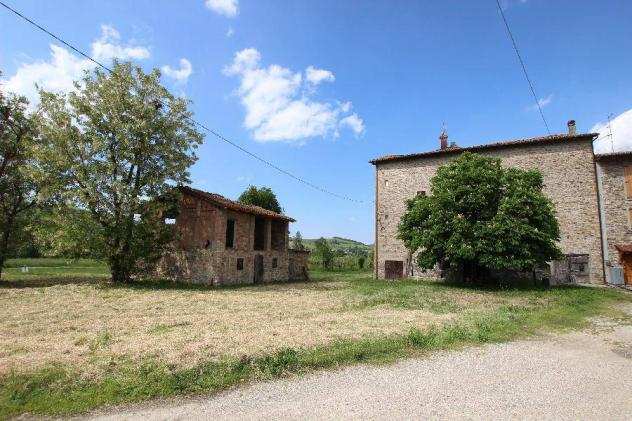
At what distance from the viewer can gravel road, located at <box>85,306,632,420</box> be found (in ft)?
14.8

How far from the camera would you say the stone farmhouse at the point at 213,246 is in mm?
21938

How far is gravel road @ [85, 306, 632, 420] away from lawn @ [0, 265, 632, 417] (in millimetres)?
534

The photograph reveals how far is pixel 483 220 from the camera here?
20047 millimetres

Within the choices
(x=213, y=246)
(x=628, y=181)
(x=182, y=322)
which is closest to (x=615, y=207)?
(x=628, y=181)

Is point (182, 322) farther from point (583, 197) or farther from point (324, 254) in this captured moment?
point (324, 254)

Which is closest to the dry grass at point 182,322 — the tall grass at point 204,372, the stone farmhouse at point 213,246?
the tall grass at point 204,372

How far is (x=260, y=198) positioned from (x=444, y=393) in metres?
39.0

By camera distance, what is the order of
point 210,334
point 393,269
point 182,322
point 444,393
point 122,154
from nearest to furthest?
point 444,393, point 210,334, point 182,322, point 122,154, point 393,269

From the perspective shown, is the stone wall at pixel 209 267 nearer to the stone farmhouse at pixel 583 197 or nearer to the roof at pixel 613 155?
the stone farmhouse at pixel 583 197

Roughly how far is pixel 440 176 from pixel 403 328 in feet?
47.6

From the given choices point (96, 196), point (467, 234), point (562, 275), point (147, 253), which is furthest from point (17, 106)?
point (562, 275)

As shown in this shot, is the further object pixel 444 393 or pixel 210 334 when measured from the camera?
pixel 210 334

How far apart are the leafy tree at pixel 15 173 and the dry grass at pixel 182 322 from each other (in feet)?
23.1

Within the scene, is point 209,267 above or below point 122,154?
below
